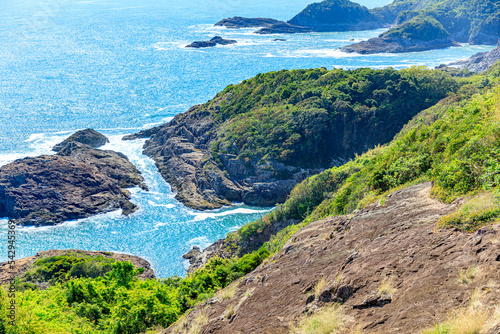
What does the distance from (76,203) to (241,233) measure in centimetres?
2415

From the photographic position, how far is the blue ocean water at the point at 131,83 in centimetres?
4756

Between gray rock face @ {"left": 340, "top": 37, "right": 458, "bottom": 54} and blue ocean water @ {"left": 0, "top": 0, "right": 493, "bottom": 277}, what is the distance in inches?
229

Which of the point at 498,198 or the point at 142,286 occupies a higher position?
the point at 498,198

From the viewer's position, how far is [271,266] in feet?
58.2

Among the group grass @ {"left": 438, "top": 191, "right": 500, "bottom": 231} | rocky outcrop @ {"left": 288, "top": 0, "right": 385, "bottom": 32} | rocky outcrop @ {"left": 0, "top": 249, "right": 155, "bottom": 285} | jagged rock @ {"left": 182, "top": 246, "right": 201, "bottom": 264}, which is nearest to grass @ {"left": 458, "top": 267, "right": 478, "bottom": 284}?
grass @ {"left": 438, "top": 191, "right": 500, "bottom": 231}

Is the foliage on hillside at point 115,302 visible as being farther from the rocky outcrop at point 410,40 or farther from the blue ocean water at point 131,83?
the rocky outcrop at point 410,40

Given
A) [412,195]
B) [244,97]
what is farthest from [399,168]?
[244,97]

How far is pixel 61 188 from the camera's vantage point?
5312 centimetres

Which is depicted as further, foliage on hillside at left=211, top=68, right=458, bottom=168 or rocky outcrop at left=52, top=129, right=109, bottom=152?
rocky outcrop at left=52, top=129, right=109, bottom=152

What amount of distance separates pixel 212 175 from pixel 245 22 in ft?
449

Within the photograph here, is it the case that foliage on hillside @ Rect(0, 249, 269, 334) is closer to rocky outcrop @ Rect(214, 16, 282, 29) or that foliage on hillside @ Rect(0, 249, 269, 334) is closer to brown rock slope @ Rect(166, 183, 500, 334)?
brown rock slope @ Rect(166, 183, 500, 334)

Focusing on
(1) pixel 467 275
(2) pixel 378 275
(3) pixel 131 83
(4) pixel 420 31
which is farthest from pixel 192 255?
(4) pixel 420 31

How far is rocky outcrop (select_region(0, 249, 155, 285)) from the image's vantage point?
37219 mm

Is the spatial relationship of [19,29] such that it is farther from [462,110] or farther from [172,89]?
[462,110]
